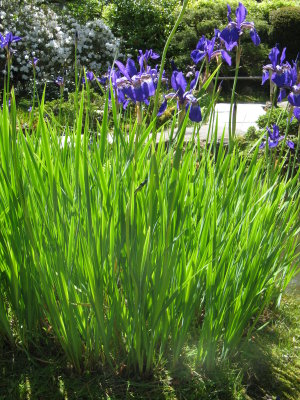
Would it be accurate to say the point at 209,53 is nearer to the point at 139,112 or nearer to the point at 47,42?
the point at 139,112

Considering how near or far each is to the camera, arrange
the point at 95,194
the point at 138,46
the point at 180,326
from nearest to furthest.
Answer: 1. the point at 95,194
2. the point at 180,326
3. the point at 138,46

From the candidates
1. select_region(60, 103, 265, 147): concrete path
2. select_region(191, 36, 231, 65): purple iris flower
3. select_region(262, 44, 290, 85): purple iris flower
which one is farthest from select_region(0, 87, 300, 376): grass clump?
select_region(60, 103, 265, 147): concrete path

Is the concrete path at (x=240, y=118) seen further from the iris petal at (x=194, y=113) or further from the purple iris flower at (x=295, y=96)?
the iris petal at (x=194, y=113)

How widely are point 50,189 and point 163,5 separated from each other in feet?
34.1

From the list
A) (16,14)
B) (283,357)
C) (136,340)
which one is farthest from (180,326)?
(16,14)

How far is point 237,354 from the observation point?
6.12 ft

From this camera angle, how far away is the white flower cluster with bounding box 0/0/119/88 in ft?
27.3

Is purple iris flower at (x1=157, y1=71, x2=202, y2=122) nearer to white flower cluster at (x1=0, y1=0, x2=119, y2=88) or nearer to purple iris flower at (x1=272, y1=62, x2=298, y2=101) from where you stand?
purple iris flower at (x1=272, y1=62, x2=298, y2=101)

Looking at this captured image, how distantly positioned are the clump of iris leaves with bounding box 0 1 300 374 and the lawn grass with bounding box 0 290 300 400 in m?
0.04

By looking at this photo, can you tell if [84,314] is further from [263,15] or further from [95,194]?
[263,15]

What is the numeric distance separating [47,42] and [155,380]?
7876 mm

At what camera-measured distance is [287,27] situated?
1002 centimetres

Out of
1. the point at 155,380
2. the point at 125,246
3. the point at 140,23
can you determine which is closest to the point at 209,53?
Result: the point at 125,246

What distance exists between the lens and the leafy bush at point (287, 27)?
996cm
